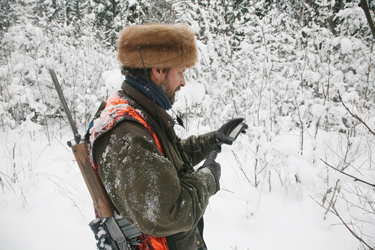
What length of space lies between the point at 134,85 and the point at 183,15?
5.04 m

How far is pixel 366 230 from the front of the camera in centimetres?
186

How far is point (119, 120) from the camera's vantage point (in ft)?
2.71

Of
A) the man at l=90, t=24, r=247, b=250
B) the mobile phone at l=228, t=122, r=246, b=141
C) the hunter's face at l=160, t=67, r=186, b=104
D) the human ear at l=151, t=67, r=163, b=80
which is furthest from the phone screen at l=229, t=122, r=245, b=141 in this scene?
the human ear at l=151, t=67, r=163, b=80

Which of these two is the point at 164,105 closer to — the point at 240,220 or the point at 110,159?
the point at 110,159

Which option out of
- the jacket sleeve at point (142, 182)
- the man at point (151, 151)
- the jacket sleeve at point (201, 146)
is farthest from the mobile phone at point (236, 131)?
the jacket sleeve at point (142, 182)

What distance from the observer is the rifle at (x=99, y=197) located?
0.87 meters

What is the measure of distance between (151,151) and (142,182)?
130mm

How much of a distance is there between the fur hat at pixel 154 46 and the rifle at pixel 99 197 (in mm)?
407

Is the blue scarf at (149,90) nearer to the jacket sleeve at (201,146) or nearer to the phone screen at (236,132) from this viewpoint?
the jacket sleeve at (201,146)

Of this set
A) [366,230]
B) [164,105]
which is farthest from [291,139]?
[164,105]

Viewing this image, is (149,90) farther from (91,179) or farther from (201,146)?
(201,146)

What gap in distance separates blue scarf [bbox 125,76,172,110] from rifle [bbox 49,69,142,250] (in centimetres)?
36

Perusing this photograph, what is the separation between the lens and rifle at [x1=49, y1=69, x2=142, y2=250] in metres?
0.87

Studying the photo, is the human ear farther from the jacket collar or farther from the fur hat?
the jacket collar
